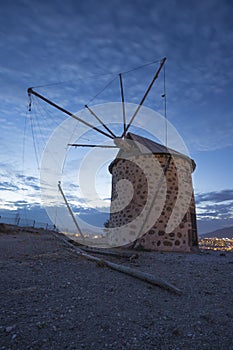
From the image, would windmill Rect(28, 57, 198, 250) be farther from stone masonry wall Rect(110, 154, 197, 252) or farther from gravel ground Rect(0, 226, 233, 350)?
gravel ground Rect(0, 226, 233, 350)

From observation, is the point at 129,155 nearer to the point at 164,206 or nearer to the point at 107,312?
the point at 164,206

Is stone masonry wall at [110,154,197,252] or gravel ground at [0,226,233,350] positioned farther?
stone masonry wall at [110,154,197,252]

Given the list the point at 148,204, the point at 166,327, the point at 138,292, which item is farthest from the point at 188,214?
the point at 166,327

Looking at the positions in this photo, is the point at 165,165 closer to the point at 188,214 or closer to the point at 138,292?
the point at 188,214

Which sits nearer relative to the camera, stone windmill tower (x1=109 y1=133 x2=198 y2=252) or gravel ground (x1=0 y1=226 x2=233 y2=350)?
gravel ground (x1=0 y1=226 x2=233 y2=350)

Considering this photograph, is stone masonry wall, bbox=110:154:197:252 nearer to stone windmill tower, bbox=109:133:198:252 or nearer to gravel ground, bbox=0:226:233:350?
stone windmill tower, bbox=109:133:198:252

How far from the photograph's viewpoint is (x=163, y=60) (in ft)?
43.6

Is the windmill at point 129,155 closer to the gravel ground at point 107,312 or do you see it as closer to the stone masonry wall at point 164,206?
the stone masonry wall at point 164,206

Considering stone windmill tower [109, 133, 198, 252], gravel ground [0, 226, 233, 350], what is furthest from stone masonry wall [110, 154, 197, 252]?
gravel ground [0, 226, 233, 350]

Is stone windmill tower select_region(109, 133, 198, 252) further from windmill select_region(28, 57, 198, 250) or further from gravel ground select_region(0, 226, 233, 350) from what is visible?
gravel ground select_region(0, 226, 233, 350)

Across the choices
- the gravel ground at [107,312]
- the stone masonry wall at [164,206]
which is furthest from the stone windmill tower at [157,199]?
the gravel ground at [107,312]

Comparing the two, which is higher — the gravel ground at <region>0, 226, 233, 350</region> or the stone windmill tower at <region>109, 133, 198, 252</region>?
the stone windmill tower at <region>109, 133, 198, 252</region>

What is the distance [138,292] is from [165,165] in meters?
9.79

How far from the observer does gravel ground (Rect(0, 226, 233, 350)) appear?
259 centimetres
